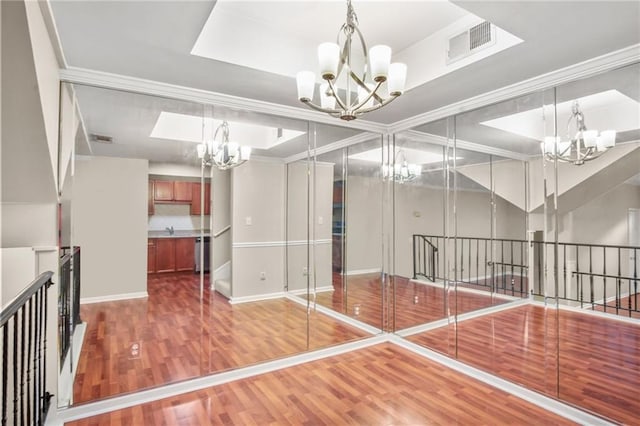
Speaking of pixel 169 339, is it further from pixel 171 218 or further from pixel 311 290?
pixel 311 290

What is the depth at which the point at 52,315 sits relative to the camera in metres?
2.37

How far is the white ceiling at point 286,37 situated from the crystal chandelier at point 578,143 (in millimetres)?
228

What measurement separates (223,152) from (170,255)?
1.02 meters

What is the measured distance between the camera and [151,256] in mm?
3000

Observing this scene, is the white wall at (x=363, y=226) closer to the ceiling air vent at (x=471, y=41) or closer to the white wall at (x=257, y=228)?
the white wall at (x=257, y=228)

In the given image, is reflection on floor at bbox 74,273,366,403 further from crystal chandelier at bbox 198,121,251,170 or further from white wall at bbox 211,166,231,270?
crystal chandelier at bbox 198,121,251,170

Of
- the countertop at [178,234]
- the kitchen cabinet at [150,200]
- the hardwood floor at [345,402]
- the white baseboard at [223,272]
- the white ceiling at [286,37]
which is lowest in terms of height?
the hardwood floor at [345,402]

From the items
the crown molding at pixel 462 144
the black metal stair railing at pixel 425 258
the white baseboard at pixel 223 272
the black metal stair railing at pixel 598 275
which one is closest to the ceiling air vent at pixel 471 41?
→ the crown molding at pixel 462 144

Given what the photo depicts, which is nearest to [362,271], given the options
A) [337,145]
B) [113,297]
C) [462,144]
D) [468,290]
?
[468,290]

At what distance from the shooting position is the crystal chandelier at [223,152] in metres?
3.06

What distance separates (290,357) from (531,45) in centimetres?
305

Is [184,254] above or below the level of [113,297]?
above

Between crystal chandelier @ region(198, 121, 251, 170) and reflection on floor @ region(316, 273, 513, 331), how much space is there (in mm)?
1751

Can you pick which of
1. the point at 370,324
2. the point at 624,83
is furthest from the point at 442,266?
the point at 624,83
